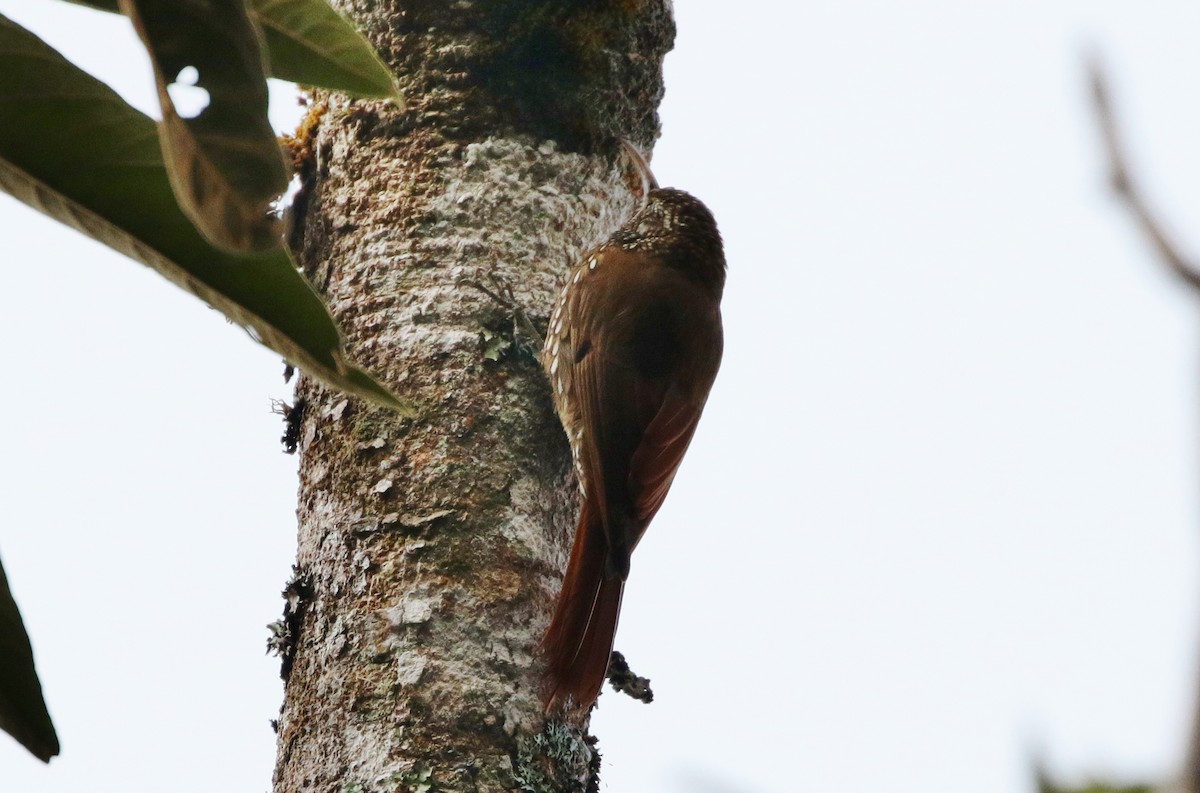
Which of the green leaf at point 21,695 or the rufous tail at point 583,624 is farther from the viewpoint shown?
the rufous tail at point 583,624

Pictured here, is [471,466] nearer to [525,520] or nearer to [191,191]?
[525,520]

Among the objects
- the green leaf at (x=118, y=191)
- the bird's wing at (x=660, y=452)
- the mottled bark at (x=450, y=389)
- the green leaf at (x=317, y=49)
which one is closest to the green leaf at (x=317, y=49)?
the green leaf at (x=317, y=49)

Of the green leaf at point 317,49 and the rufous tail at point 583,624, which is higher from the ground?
the green leaf at point 317,49

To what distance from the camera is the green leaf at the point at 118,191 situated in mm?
1324

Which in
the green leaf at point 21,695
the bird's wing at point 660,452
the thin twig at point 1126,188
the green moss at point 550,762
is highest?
the bird's wing at point 660,452

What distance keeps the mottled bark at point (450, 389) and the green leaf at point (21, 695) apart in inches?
35.3

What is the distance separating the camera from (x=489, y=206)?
9.17 feet

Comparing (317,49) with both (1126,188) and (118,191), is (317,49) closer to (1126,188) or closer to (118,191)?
(118,191)

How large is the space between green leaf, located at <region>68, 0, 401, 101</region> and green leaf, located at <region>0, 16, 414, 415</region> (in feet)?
0.71

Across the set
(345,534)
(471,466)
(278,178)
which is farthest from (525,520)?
(278,178)

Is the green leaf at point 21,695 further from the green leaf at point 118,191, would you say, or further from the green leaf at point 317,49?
the green leaf at point 317,49

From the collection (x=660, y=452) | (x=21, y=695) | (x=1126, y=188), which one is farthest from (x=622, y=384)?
(x=1126, y=188)

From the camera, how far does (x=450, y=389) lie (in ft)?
8.39

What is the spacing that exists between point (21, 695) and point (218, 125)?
1.97 ft
